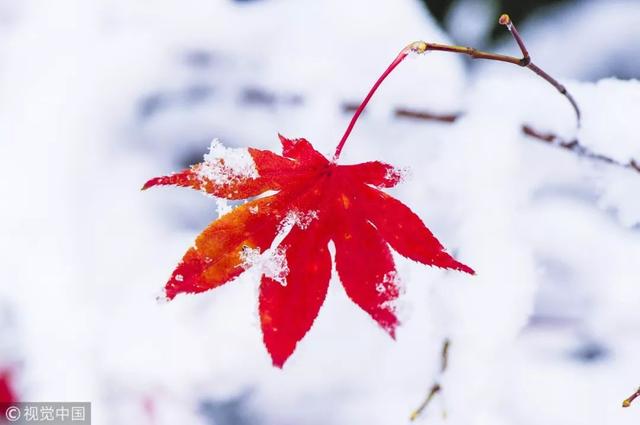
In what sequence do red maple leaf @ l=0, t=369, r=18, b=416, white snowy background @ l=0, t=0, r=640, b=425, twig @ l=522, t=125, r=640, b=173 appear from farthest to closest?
red maple leaf @ l=0, t=369, r=18, b=416 → white snowy background @ l=0, t=0, r=640, b=425 → twig @ l=522, t=125, r=640, b=173

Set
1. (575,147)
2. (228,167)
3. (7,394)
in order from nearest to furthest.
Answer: (228,167) < (575,147) < (7,394)

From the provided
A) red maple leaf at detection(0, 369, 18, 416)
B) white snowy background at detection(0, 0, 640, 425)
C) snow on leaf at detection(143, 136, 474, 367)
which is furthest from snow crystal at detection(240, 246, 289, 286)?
red maple leaf at detection(0, 369, 18, 416)

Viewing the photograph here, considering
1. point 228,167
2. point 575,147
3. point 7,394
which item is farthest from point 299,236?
point 7,394

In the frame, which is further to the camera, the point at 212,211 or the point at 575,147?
the point at 212,211

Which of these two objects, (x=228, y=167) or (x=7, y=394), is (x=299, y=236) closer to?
(x=228, y=167)

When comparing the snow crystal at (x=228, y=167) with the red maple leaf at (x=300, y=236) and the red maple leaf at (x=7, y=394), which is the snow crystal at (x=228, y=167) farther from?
the red maple leaf at (x=7, y=394)

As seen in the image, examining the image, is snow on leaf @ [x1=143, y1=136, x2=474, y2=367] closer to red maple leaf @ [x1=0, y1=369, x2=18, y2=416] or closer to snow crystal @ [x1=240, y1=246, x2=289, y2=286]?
snow crystal @ [x1=240, y1=246, x2=289, y2=286]

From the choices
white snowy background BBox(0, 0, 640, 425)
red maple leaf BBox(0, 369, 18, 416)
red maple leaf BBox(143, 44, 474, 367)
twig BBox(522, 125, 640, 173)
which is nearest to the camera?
red maple leaf BBox(143, 44, 474, 367)
